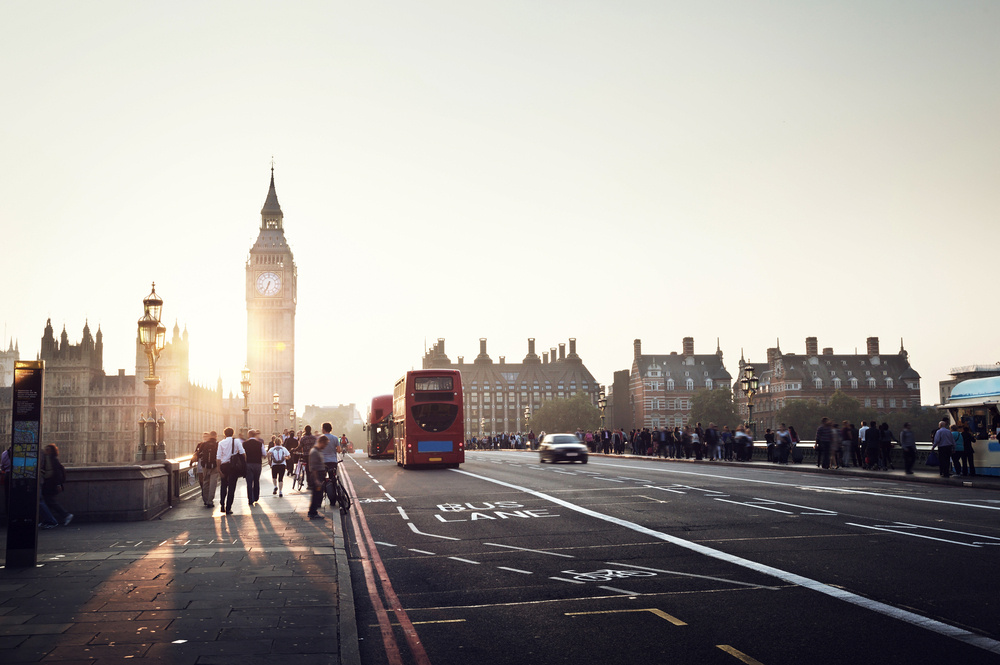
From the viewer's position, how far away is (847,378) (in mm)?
121500

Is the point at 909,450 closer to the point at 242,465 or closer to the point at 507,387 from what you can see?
the point at 242,465

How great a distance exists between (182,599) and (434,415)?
25930 millimetres

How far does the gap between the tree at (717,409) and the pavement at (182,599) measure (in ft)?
350

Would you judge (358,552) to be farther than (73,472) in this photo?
No

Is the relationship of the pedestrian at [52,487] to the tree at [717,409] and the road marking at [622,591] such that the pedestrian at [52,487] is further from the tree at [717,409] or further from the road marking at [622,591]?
the tree at [717,409]

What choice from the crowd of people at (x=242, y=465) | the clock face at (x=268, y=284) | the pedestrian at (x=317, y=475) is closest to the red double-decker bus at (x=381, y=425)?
the crowd of people at (x=242, y=465)

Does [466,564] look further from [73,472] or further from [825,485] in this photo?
[825,485]

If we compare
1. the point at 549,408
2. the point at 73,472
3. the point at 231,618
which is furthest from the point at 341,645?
the point at 549,408

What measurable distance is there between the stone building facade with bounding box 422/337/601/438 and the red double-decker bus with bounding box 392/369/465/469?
127 metres

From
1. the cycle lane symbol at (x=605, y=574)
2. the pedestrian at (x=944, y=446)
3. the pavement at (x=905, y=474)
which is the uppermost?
the pedestrian at (x=944, y=446)

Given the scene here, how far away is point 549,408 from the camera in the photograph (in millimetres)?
138250

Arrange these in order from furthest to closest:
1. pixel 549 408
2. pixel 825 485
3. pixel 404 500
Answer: pixel 549 408, pixel 825 485, pixel 404 500

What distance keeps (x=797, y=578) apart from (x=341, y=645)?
520 centimetres

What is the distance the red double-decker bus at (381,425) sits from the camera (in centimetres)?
5016
